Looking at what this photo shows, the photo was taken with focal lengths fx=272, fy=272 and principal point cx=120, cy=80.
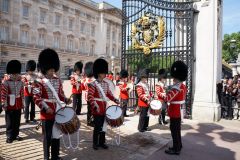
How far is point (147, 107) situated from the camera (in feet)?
23.4

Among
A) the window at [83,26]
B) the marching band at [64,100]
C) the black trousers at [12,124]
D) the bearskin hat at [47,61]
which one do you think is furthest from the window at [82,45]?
the bearskin hat at [47,61]

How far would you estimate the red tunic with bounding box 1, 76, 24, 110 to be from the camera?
590 centimetres

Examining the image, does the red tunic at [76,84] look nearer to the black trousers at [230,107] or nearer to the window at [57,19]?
the black trousers at [230,107]

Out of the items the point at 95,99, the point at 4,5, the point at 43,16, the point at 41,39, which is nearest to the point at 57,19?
the point at 43,16

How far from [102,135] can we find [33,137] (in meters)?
1.74

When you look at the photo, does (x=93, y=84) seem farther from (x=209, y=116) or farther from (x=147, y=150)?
(x=209, y=116)

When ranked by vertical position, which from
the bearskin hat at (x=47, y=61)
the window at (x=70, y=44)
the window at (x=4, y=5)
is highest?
the window at (x=4, y=5)

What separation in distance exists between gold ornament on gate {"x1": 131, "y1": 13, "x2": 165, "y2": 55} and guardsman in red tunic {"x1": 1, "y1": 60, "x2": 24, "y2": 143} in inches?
200

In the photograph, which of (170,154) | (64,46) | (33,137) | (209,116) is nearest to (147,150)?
(170,154)

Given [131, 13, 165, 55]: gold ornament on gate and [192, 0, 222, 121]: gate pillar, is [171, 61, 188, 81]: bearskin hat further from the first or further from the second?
[131, 13, 165, 55]: gold ornament on gate

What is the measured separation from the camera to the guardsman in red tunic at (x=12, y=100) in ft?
19.3

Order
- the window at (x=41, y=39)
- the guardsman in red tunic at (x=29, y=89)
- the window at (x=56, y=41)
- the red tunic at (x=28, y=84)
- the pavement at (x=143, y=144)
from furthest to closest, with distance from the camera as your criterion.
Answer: the window at (x=56, y=41) → the window at (x=41, y=39) → the red tunic at (x=28, y=84) → the guardsman in red tunic at (x=29, y=89) → the pavement at (x=143, y=144)

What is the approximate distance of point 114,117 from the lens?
5344 mm

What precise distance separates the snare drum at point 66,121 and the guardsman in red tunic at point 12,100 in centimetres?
189
